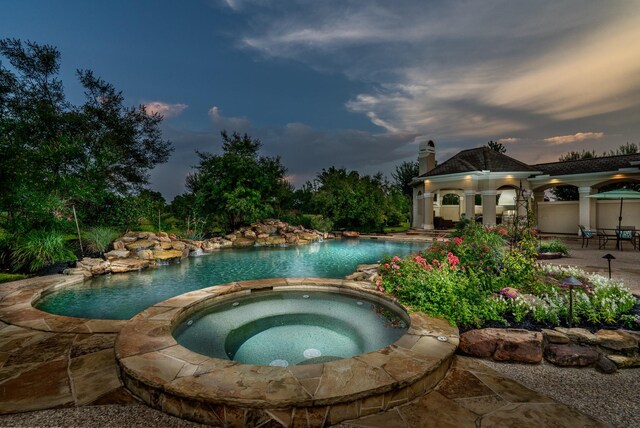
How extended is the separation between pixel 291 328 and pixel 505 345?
2.70m

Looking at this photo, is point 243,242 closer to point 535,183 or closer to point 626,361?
point 626,361

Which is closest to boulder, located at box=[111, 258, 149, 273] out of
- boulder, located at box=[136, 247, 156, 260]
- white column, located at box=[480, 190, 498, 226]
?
boulder, located at box=[136, 247, 156, 260]

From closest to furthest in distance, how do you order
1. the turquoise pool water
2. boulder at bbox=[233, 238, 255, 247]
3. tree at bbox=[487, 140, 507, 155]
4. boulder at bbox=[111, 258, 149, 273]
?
1. the turquoise pool water
2. boulder at bbox=[111, 258, 149, 273]
3. boulder at bbox=[233, 238, 255, 247]
4. tree at bbox=[487, 140, 507, 155]

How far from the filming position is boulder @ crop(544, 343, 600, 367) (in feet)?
9.01

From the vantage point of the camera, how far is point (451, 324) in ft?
10.7

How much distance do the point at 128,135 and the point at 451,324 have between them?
18549 millimetres

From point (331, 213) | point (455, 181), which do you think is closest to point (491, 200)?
point (455, 181)

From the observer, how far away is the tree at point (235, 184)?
625 inches

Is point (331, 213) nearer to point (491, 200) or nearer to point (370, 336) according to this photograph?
point (491, 200)

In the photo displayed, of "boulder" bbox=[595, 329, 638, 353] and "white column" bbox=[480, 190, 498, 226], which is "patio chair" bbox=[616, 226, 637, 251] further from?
"boulder" bbox=[595, 329, 638, 353]

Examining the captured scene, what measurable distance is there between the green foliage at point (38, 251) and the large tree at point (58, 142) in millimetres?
745

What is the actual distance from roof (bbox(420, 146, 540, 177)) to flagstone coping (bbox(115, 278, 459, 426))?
16302mm

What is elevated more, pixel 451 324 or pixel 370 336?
pixel 451 324

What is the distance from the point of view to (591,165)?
47.8 ft
